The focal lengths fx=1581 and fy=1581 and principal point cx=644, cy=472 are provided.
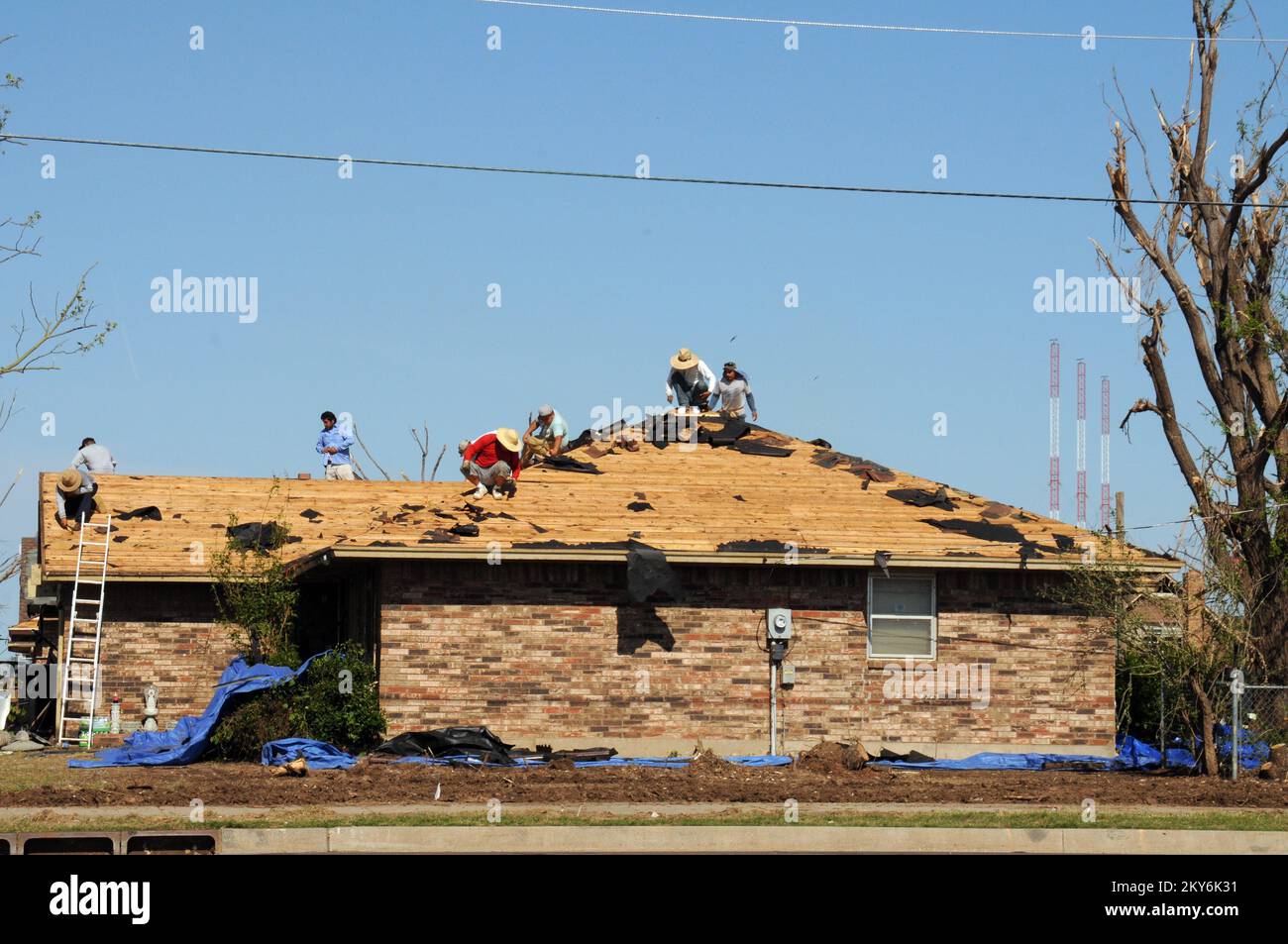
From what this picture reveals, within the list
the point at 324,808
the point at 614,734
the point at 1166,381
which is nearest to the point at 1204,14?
the point at 1166,381

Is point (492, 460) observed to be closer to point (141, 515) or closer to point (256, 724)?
point (256, 724)

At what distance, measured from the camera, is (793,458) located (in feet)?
89.7

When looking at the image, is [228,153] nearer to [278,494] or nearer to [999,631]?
[278,494]

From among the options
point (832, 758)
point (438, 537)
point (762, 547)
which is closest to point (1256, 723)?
point (832, 758)

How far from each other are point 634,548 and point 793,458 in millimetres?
6259

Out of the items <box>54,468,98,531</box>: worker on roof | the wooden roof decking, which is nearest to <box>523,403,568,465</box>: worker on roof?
the wooden roof decking

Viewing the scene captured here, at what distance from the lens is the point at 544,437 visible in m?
27.4

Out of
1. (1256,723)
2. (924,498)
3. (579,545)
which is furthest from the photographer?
(924,498)

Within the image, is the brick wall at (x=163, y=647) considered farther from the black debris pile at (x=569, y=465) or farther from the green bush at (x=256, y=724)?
the black debris pile at (x=569, y=465)

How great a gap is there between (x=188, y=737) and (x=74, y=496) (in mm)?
6991

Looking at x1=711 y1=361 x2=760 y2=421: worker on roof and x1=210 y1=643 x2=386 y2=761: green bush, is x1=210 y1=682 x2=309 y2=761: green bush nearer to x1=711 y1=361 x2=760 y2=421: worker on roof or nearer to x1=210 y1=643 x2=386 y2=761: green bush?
x1=210 y1=643 x2=386 y2=761: green bush

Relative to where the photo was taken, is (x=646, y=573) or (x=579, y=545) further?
(x=579, y=545)

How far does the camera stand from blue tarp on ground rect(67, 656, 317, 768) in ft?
67.9

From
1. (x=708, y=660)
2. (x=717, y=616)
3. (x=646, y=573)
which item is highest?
(x=646, y=573)
